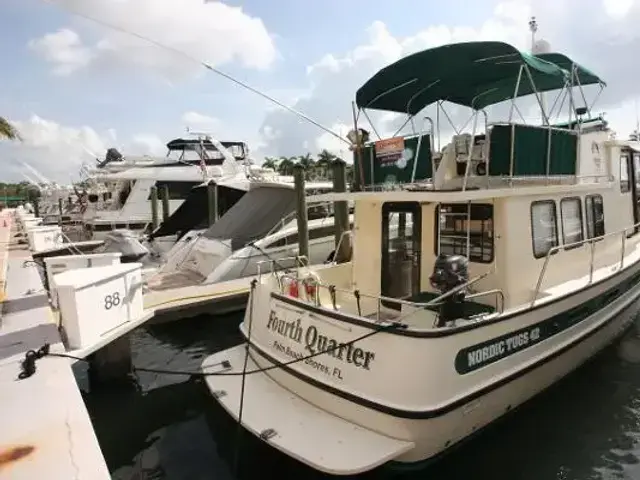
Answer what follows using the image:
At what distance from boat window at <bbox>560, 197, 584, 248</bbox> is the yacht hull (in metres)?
0.85

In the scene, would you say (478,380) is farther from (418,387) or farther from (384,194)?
(384,194)

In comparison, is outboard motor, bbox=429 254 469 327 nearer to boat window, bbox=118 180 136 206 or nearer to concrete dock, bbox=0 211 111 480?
concrete dock, bbox=0 211 111 480

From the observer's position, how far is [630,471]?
5.34 metres

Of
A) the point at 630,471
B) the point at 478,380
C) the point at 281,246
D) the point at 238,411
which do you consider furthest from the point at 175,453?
the point at 281,246

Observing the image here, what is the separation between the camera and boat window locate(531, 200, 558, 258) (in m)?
6.52

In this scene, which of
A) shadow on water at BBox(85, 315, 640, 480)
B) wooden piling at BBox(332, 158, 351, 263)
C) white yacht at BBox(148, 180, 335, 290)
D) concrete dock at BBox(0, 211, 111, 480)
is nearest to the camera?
concrete dock at BBox(0, 211, 111, 480)

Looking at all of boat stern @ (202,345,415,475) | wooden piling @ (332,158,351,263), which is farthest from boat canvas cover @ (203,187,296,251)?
boat stern @ (202,345,415,475)

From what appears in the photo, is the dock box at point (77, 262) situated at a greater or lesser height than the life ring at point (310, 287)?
greater

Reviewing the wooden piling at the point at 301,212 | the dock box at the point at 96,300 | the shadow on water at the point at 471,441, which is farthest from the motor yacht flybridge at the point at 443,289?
the wooden piling at the point at 301,212

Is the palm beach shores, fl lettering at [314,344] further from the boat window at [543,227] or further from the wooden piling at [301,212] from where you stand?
the wooden piling at [301,212]

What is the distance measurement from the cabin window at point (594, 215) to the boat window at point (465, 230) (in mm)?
2490

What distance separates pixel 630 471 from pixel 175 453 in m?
5.09

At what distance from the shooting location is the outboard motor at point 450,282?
5.09m

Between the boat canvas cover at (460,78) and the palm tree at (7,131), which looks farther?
the palm tree at (7,131)
